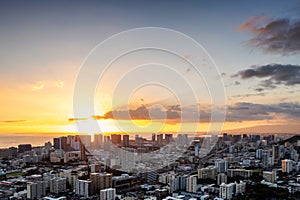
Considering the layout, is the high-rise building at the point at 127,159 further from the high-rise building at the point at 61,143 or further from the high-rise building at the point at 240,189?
the high-rise building at the point at 61,143

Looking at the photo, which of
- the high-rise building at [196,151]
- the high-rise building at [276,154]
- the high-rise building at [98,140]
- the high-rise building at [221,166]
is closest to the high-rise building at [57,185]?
the high-rise building at [98,140]

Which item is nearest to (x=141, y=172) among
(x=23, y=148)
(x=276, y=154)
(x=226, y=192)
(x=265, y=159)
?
(x=226, y=192)

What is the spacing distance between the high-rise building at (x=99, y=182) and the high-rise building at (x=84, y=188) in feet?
0.34

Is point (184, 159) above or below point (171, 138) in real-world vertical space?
below

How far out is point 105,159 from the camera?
24.6 ft

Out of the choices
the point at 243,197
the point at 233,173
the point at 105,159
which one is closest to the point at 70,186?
the point at 105,159

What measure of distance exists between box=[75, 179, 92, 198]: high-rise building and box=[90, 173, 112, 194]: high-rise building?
0.34 ft

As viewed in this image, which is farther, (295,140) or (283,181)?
(295,140)

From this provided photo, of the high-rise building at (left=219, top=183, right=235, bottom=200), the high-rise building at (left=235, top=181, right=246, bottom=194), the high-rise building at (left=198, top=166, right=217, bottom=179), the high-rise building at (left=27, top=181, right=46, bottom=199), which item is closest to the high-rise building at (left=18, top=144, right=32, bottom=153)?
the high-rise building at (left=27, top=181, right=46, bottom=199)

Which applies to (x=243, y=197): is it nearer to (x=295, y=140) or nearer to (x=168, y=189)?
(x=168, y=189)

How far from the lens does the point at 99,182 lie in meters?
5.69

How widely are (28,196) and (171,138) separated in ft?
11.5

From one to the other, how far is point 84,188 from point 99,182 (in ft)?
0.98

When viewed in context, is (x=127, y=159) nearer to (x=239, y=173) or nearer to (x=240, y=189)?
(x=239, y=173)
